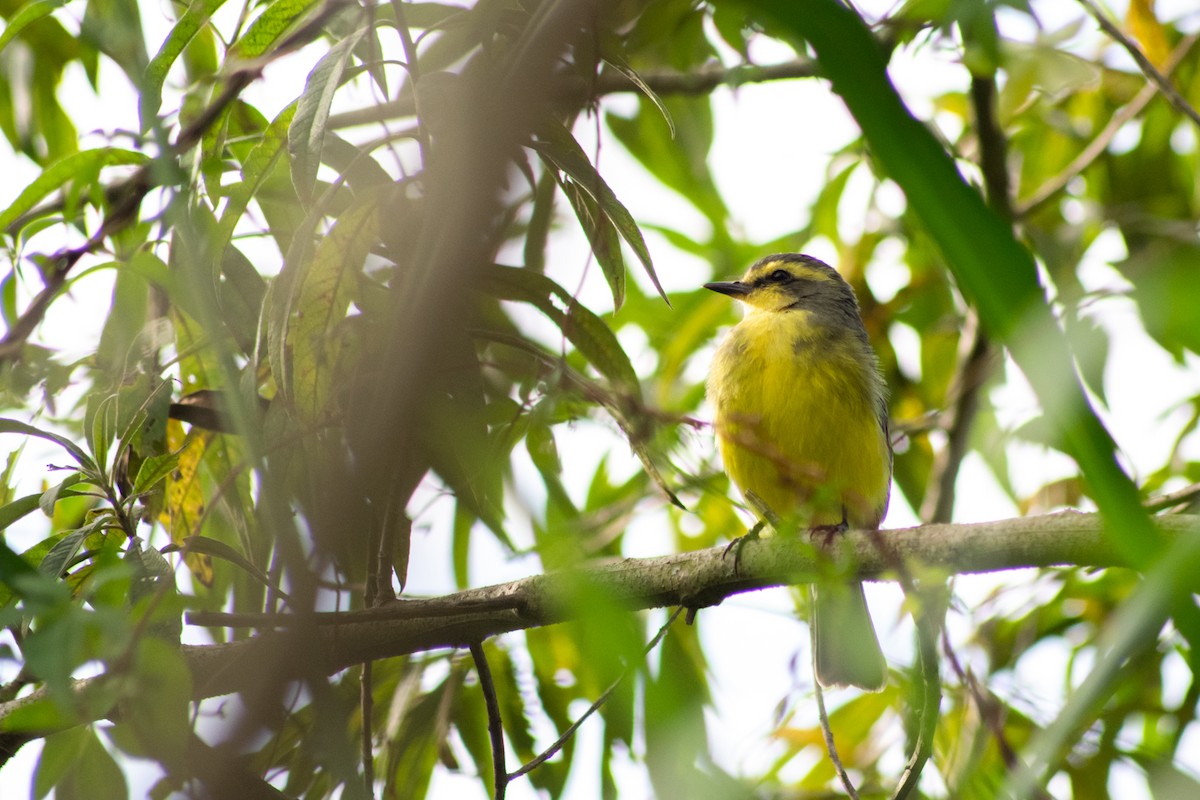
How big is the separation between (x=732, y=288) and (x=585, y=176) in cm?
281

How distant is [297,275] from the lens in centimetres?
219

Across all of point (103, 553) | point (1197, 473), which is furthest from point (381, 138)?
point (1197, 473)

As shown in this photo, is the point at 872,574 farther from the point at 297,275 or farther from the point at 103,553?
the point at 103,553

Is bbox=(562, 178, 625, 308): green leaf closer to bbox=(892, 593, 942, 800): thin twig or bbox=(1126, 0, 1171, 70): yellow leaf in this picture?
bbox=(892, 593, 942, 800): thin twig

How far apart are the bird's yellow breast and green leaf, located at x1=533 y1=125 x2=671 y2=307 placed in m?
1.78

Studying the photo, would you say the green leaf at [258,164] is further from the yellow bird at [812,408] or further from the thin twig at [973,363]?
the thin twig at [973,363]

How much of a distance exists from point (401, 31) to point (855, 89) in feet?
5.08

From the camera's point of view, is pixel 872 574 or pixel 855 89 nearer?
pixel 855 89

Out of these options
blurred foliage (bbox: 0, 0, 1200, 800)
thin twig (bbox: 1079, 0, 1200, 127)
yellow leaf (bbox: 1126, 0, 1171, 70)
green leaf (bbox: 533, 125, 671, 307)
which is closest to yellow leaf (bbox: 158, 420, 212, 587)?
blurred foliage (bbox: 0, 0, 1200, 800)

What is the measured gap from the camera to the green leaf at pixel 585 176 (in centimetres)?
224

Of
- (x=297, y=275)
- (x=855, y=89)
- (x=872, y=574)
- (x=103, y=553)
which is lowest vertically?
(x=855, y=89)

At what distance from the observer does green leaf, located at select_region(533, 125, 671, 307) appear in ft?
7.34

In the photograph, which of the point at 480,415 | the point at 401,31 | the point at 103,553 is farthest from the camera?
the point at 480,415

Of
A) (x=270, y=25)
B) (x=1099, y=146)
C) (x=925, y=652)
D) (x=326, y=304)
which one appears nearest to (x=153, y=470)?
(x=326, y=304)
